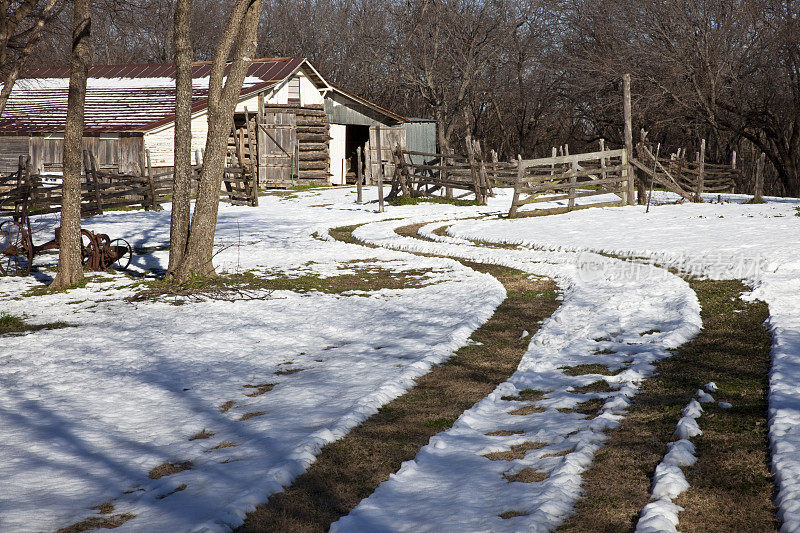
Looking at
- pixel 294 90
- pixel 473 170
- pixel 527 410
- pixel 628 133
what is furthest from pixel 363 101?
pixel 527 410

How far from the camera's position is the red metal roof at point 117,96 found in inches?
1125

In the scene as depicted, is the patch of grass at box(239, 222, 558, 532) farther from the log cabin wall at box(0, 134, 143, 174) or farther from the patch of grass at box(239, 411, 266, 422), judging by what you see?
the log cabin wall at box(0, 134, 143, 174)

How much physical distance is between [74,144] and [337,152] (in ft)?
81.7

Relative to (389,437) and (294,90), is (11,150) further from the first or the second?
(389,437)

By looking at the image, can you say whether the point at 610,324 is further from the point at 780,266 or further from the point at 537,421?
the point at 780,266

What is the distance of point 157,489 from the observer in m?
4.25

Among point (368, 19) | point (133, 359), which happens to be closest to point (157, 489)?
point (133, 359)

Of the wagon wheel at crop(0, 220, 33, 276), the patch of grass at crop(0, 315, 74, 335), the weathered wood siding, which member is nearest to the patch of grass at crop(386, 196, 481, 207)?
the wagon wheel at crop(0, 220, 33, 276)

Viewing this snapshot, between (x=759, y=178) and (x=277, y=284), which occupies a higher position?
(x=759, y=178)

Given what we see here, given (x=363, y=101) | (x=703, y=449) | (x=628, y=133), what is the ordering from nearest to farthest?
(x=703, y=449) < (x=628, y=133) < (x=363, y=101)

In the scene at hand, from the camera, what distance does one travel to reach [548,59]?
3812 cm

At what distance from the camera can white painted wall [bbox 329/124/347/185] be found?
35.1 m

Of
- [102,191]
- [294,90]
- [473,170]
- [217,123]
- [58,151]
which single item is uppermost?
[294,90]

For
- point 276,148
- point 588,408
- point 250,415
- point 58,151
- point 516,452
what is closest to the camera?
point 516,452
